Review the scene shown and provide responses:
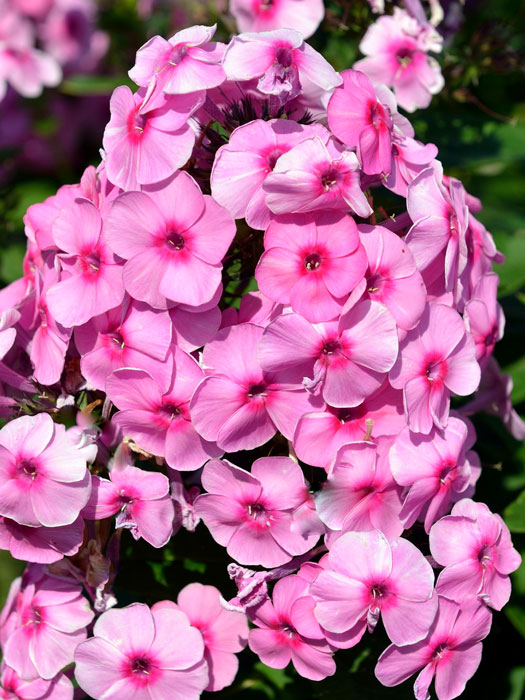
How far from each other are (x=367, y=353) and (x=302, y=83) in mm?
326

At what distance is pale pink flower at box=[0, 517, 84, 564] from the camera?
3.21 feet

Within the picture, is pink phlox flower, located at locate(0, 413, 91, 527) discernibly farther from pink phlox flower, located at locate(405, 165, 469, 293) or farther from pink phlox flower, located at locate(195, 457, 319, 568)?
pink phlox flower, located at locate(405, 165, 469, 293)

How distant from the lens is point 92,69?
2.76 metres

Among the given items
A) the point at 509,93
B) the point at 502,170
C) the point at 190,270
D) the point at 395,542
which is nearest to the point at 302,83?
the point at 190,270

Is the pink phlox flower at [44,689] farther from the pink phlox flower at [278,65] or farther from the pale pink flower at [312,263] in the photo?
the pink phlox flower at [278,65]

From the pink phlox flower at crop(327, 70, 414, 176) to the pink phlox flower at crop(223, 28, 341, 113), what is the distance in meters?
0.02

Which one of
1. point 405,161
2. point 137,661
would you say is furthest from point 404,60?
point 137,661

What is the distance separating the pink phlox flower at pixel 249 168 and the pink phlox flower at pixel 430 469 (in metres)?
0.29

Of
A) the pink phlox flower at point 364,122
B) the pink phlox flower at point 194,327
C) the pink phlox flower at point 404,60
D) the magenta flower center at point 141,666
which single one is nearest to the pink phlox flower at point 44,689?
the magenta flower center at point 141,666

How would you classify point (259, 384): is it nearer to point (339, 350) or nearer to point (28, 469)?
point (339, 350)

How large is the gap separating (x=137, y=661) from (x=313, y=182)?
0.57 metres

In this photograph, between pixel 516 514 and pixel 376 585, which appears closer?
pixel 376 585

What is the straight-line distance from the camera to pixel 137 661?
0.97m

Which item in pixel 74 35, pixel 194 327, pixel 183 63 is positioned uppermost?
pixel 183 63
